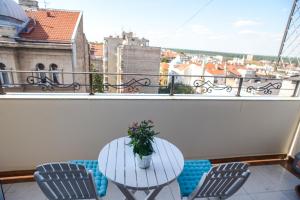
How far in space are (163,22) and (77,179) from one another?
9.74 feet

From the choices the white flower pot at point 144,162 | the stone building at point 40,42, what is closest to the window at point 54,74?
the stone building at point 40,42

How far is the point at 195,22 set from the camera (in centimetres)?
329

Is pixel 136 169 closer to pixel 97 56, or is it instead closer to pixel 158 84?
pixel 158 84

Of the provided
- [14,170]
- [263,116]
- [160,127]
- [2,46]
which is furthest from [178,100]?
[2,46]

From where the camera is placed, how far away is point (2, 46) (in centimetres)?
303

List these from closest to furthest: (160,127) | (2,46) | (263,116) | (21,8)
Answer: (160,127) → (263,116) → (2,46) → (21,8)

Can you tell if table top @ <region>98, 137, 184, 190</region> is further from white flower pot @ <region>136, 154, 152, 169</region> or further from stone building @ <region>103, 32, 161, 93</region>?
stone building @ <region>103, 32, 161, 93</region>

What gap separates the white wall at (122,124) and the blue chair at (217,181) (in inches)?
33.0

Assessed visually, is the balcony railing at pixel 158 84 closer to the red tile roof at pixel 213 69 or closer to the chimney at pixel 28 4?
the red tile roof at pixel 213 69

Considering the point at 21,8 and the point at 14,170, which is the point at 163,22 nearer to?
the point at 21,8

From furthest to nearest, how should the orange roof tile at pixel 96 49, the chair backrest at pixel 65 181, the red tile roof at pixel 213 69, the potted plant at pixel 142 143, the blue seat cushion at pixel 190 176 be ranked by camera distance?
the orange roof tile at pixel 96 49, the red tile roof at pixel 213 69, the blue seat cushion at pixel 190 176, the potted plant at pixel 142 143, the chair backrest at pixel 65 181

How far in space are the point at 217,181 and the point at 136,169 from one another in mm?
583

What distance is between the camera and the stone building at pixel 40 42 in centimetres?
288

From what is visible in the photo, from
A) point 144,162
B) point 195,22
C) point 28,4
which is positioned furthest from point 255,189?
point 28,4
